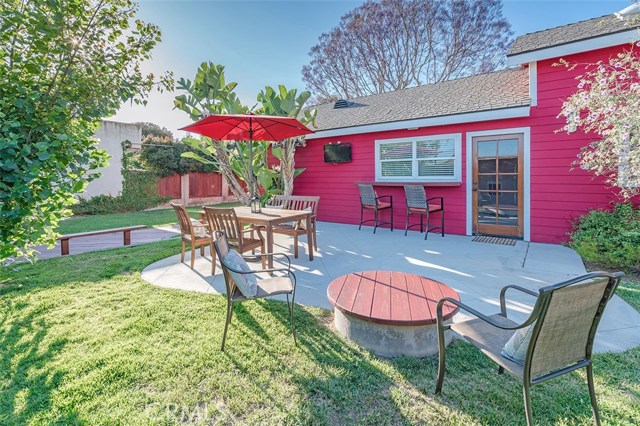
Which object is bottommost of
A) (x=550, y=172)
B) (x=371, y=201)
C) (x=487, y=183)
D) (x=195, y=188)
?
(x=371, y=201)

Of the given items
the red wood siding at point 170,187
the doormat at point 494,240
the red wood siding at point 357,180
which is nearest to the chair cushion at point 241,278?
the doormat at point 494,240

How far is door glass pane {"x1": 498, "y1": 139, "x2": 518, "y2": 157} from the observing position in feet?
20.7

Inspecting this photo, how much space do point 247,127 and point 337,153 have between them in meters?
3.74

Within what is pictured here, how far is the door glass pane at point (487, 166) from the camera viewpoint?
21.7 ft

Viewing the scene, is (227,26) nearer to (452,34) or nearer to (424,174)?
(424,174)

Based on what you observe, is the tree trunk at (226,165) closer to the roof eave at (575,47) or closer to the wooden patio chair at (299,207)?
the wooden patio chair at (299,207)

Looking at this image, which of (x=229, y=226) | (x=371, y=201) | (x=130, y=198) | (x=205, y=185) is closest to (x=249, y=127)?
(x=229, y=226)

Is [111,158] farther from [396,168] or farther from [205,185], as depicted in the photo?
[396,168]

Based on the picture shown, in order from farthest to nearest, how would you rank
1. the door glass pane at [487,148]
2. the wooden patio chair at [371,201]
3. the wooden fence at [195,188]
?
the wooden fence at [195,188] < the wooden patio chair at [371,201] < the door glass pane at [487,148]

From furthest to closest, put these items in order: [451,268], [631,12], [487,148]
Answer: [487,148] → [451,268] → [631,12]

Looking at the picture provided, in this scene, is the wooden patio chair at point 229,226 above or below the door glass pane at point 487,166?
below

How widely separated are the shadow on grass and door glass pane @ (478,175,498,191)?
7198 millimetres

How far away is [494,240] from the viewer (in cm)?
636

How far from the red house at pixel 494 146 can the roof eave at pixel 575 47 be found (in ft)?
0.05
